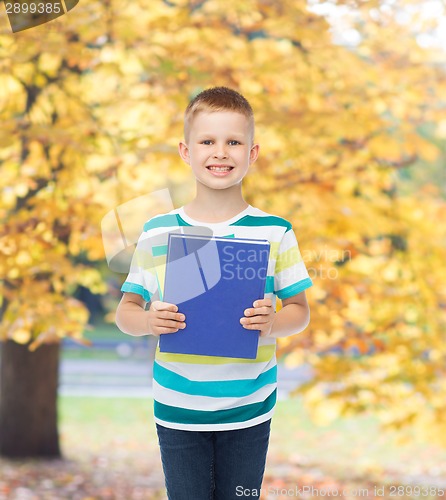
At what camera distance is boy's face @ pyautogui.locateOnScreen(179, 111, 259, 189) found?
5.75 feet

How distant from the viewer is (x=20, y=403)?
6.18m

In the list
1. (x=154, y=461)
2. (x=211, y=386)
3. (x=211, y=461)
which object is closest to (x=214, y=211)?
(x=211, y=386)

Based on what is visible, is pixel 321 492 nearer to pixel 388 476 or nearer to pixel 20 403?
pixel 388 476

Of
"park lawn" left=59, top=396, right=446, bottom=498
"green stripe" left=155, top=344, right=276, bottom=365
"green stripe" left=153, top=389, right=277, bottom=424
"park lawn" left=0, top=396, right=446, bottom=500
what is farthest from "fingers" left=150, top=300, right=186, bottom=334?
"park lawn" left=59, top=396, right=446, bottom=498

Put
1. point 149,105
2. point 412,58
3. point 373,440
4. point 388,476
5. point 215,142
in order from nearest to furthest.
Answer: point 215,142 → point 149,105 → point 412,58 → point 388,476 → point 373,440

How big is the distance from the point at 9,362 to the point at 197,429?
4685 millimetres

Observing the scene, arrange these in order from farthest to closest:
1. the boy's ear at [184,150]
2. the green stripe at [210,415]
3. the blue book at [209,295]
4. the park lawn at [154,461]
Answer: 1. the park lawn at [154,461]
2. the boy's ear at [184,150]
3. the green stripe at [210,415]
4. the blue book at [209,295]

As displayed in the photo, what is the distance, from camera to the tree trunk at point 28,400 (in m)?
6.02

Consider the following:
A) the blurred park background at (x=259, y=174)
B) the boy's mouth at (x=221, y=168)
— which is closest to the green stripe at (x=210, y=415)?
the boy's mouth at (x=221, y=168)

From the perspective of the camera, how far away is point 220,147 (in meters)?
1.75

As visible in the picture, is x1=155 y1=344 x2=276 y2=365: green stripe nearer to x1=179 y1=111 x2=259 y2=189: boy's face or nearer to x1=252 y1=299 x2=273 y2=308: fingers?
x1=252 y1=299 x2=273 y2=308: fingers

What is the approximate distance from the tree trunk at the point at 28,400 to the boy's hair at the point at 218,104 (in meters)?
4.53

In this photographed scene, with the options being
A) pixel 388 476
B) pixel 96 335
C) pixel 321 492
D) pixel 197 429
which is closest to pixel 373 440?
pixel 388 476

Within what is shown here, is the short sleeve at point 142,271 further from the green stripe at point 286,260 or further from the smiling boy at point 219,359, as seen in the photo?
the green stripe at point 286,260
